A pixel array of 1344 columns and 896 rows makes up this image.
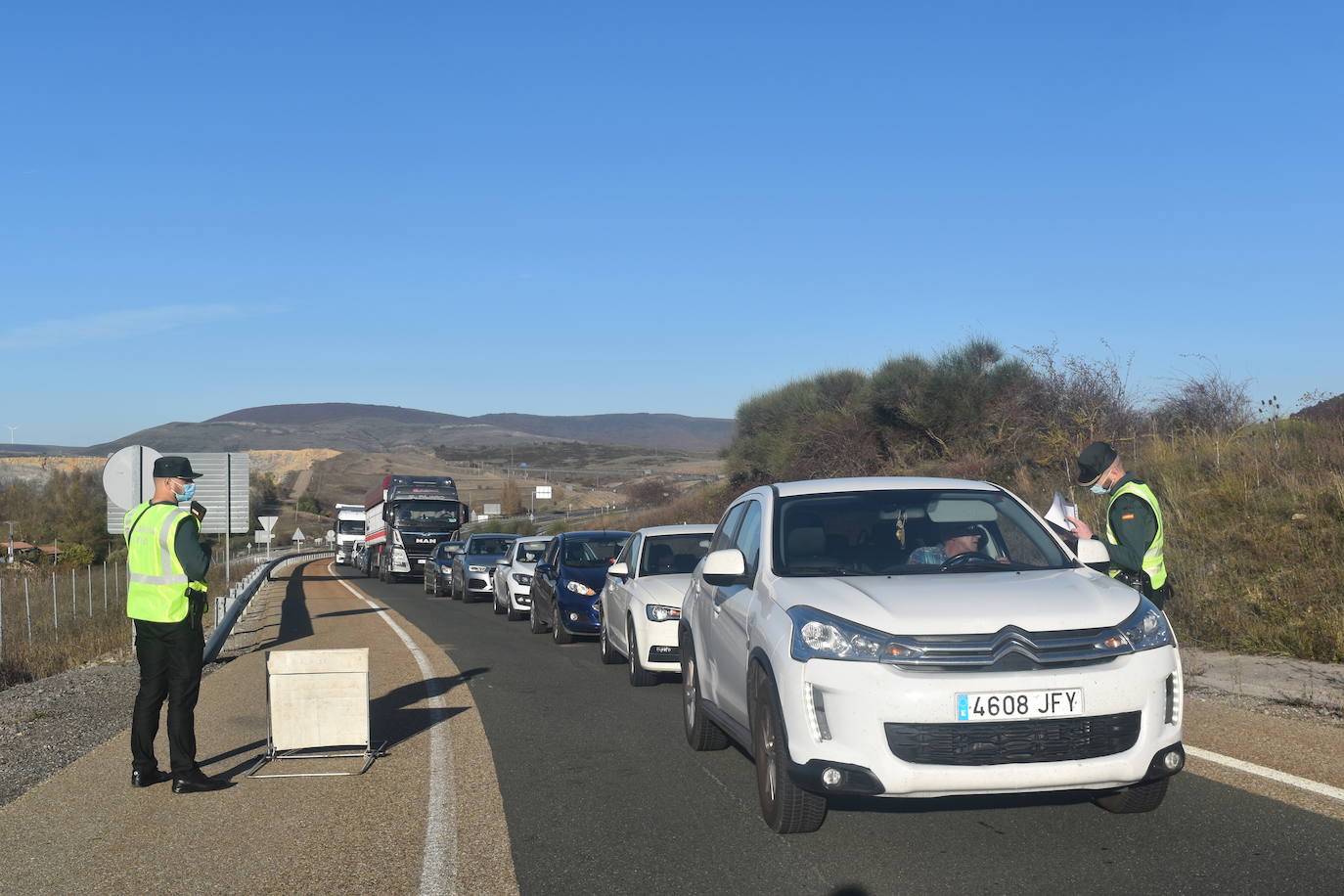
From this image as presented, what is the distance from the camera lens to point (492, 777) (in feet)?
25.6

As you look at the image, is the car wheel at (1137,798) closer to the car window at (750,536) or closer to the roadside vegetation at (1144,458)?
the car window at (750,536)

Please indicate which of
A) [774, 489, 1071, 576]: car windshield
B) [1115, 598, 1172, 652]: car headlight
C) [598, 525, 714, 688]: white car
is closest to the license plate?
[1115, 598, 1172, 652]: car headlight

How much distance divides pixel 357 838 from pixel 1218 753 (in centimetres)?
521

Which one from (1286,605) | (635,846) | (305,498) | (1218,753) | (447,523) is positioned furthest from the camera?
(305,498)

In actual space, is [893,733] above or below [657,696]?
above

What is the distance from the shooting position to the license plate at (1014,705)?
550 centimetres

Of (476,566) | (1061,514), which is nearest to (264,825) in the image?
(1061,514)

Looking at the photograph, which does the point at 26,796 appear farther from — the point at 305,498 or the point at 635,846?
the point at 305,498

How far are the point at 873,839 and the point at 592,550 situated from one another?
1259cm

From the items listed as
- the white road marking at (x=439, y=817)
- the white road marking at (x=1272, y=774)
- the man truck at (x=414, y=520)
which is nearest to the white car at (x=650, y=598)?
the white road marking at (x=439, y=817)

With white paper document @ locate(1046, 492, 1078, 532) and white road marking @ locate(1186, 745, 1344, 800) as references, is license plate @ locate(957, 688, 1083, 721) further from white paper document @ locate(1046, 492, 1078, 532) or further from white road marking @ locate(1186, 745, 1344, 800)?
white paper document @ locate(1046, 492, 1078, 532)

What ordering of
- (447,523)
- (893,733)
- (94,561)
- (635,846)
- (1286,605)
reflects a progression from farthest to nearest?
(94,561) → (447,523) → (1286,605) → (635,846) → (893,733)

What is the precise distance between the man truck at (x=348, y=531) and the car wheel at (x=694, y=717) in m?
59.9

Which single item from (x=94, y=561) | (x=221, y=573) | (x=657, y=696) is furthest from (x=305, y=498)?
(x=657, y=696)
